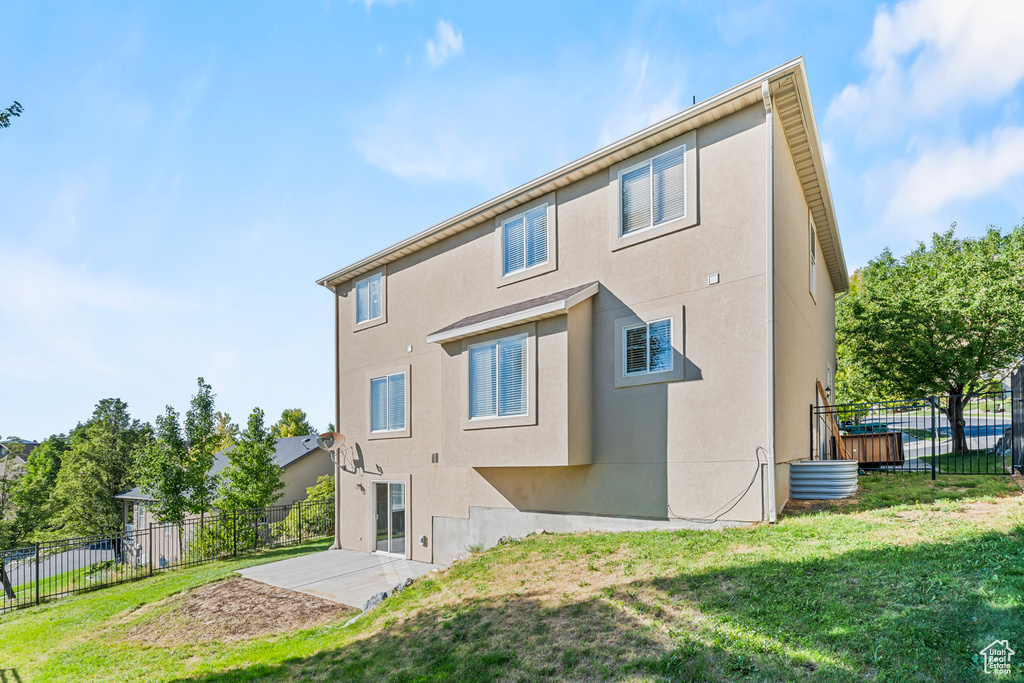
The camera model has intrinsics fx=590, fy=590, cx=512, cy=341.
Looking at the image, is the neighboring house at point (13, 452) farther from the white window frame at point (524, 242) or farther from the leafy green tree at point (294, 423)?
the white window frame at point (524, 242)

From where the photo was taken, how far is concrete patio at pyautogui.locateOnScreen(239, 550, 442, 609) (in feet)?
40.8

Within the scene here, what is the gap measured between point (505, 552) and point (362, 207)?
10.2m

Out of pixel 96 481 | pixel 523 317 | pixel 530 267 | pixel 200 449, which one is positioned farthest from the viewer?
pixel 96 481

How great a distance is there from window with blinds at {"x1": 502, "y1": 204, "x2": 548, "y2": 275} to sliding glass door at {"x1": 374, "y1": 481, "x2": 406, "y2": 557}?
691 centimetres

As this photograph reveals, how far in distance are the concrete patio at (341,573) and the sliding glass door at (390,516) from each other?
0.36 meters

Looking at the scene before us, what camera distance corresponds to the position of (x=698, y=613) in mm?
5777

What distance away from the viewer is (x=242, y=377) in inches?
1423

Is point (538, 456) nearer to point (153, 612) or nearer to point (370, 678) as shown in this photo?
point (370, 678)

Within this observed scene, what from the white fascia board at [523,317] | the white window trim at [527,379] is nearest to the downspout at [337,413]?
the white fascia board at [523,317]

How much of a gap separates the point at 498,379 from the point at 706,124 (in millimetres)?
6154

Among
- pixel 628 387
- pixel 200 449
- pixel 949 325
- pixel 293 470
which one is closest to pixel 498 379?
pixel 628 387

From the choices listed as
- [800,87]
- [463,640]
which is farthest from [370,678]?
[800,87]

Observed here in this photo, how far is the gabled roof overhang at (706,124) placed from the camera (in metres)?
9.48

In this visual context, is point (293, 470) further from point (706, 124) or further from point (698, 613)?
point (698, 613)
